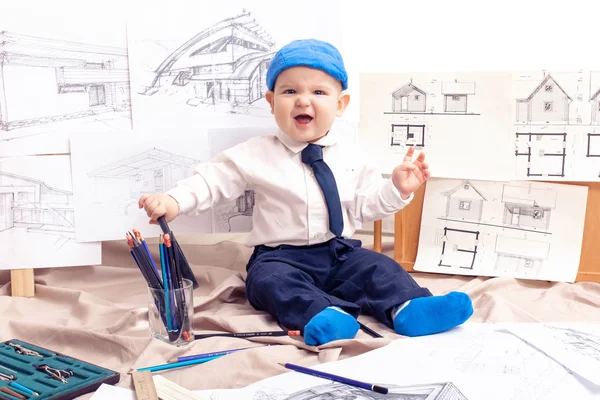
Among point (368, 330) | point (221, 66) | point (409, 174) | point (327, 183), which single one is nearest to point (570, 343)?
point (368, 330)

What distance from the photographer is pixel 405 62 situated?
5.82ft

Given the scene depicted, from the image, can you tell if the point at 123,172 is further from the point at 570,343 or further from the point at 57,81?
the point at 570,343

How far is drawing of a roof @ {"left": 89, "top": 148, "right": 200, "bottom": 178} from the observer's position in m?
1.44

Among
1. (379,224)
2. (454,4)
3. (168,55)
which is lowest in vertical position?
(379,224)

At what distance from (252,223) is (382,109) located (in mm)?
413

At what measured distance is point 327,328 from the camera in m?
1.05

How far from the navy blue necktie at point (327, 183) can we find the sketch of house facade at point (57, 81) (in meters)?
0.43

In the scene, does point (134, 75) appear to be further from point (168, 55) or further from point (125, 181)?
point (125, 181)

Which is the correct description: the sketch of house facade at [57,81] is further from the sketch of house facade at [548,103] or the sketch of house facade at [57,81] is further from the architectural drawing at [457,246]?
the sketch of house facade at [548,103]

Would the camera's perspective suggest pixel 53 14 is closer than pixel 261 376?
No

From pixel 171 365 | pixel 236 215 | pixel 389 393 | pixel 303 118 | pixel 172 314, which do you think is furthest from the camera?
pixel 236 215

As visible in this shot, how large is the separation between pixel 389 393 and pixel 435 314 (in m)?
0.29

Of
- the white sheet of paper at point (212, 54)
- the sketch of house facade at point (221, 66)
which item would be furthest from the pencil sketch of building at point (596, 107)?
the sketch of house facade at point (221, 66)

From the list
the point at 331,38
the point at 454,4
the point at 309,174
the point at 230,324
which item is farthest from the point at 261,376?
the point at 454,4
